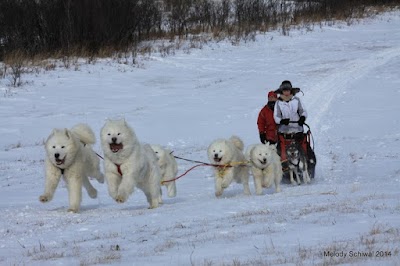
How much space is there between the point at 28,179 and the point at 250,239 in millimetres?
6268

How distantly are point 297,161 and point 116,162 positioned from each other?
340 centimetres

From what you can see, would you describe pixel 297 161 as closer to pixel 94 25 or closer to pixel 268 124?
pixel 268 124

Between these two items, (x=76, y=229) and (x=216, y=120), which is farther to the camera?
(x=216, y=120)

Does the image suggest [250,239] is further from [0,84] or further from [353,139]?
[0,84]

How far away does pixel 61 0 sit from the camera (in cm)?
2425

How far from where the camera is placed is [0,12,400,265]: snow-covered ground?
196 inches

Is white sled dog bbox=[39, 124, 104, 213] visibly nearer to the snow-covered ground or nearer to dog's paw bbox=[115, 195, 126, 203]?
the snow-covered ground

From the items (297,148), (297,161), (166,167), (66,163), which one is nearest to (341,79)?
(297,148)

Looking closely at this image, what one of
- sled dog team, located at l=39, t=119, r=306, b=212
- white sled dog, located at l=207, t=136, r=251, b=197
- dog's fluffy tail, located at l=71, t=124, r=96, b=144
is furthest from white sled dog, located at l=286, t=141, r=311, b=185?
dog's fluffy tail, located at l=71, t=124, r=96, b=144

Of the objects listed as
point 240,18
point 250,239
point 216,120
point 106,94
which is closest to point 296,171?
point 250,239

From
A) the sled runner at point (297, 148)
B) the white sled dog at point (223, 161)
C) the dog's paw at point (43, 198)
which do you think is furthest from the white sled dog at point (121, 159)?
the sled runner at point (297, 148)

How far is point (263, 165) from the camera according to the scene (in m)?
8.80

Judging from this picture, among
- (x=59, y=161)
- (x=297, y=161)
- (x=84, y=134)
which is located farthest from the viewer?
(x=297, y=161)

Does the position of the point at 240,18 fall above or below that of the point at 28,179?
above
